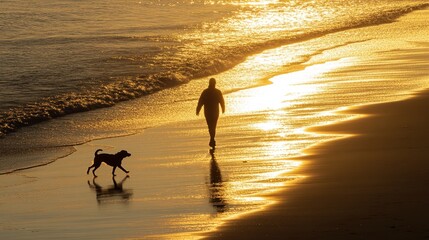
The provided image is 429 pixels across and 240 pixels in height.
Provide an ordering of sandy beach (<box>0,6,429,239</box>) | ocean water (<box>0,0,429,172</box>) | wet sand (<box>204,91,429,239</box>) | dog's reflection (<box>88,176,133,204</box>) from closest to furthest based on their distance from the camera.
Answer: wet sand (<box>204,91,429,239</box>) < sandy beach (<box>0,6,429,239</box>) < dog's reflection (<box>88,176,133,204</box>) < ocean water (<box>0,0,429,172</box>)

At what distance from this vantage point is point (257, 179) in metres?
11.8

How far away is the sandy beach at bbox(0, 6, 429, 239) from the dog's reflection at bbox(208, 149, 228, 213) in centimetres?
1

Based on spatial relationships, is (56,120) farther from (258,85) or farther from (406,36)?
(406,36)

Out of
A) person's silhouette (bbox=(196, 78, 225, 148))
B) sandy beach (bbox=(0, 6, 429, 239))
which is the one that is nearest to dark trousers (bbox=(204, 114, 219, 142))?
person's silhouette (bbox=(196, 78, 225, 148))

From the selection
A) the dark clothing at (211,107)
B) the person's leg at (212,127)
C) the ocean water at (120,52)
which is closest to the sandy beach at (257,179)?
the person's leg at (212,127)

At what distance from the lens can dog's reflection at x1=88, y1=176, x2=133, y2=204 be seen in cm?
1130

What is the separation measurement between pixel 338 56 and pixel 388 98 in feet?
34.8

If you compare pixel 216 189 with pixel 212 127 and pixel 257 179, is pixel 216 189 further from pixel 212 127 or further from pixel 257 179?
pixel 212 127

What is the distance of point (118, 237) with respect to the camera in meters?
9.38

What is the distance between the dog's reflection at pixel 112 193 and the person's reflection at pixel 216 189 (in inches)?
42.7

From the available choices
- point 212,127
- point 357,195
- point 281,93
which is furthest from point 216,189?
point 281,93

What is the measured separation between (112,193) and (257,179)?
1.93 m

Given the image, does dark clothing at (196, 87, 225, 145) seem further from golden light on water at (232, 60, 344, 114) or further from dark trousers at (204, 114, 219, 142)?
golden light on water at (232, 60, 344, 114)

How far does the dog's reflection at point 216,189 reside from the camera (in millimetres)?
10512
